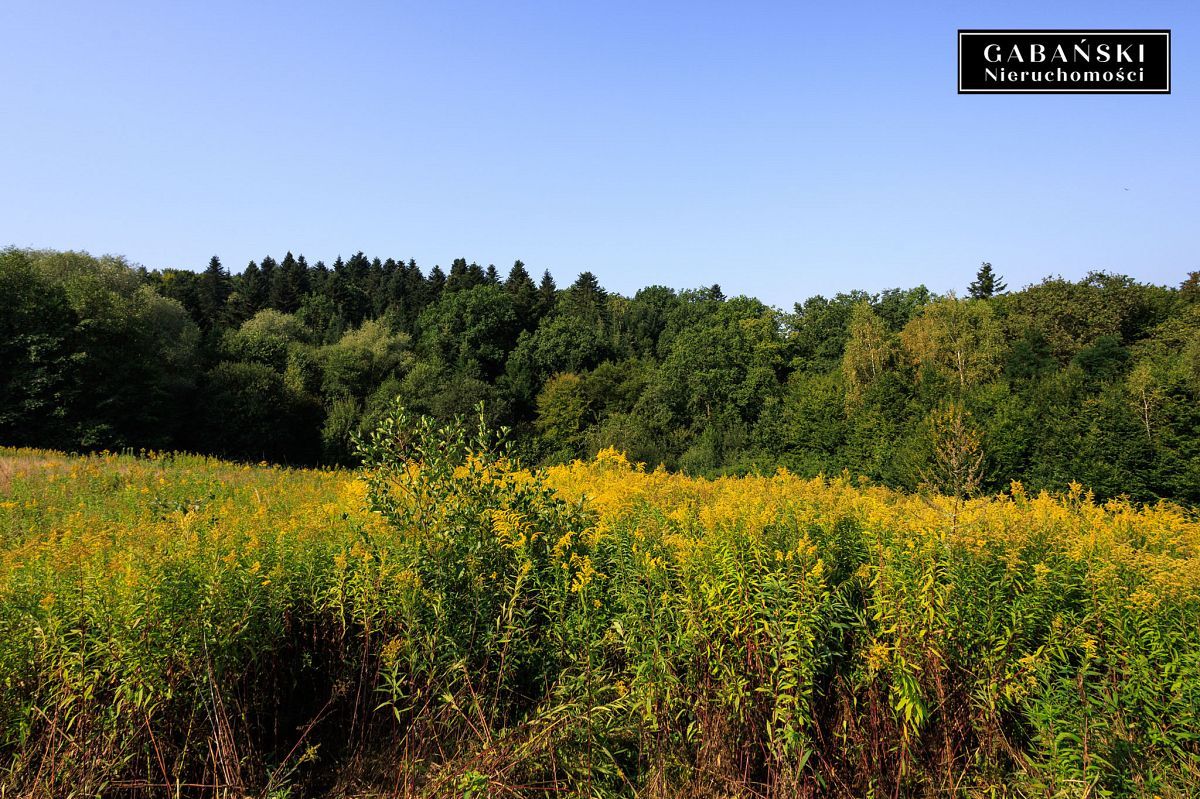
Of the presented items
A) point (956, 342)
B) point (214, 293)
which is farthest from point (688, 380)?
point (214, 293)

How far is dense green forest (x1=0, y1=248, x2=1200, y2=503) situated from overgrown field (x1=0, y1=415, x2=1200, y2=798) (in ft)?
29.4

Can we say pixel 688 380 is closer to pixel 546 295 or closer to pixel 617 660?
pixel 546 295

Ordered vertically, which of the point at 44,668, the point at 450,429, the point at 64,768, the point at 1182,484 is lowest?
the point at 1182,484

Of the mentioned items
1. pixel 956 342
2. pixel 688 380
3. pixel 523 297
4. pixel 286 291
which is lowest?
pixel 688 380

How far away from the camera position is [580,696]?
11.4 feet

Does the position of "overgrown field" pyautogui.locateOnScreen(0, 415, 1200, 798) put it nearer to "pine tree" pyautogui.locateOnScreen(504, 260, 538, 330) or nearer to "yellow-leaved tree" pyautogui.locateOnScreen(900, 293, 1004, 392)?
"yellow-leaved tree" pyautogui.locateOnScreen(900, 293, 1004, 392)

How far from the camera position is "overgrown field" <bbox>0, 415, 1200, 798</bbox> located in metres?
2.98

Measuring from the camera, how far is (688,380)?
44656 mm

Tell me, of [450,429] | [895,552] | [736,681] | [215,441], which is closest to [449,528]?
[450,429]

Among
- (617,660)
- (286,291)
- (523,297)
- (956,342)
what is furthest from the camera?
(286,291)

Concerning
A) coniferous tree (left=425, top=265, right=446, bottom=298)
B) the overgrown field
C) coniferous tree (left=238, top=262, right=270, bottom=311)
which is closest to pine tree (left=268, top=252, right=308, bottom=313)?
coniferous tree (left=238, top=262, right=270, bottom=311)

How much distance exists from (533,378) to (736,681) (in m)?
51.3

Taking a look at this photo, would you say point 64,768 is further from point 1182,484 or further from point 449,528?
point 1182,484

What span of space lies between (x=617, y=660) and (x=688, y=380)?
4132 centimetres
